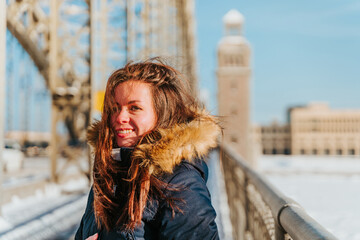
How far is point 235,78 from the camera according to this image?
6319 cm

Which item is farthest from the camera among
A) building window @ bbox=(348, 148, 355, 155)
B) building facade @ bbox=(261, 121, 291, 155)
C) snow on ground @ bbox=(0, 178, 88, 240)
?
building facade @ bbox=(261, 121, 291, 155)

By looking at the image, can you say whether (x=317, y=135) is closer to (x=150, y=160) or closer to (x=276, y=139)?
(x=276, y=139)

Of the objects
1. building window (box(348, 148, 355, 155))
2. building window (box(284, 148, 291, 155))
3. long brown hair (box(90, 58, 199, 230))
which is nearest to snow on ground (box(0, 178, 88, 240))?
long brown hair (box(90, 58, 199, 230))

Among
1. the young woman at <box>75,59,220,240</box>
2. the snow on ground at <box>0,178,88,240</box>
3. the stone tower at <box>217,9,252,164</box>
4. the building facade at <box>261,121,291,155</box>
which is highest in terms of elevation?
the stone tower at <box>217,9,252,164</box>

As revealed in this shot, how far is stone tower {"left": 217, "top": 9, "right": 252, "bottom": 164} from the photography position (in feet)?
195

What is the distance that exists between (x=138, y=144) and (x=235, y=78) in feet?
204

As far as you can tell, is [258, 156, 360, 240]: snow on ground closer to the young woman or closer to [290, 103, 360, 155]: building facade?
the young woman

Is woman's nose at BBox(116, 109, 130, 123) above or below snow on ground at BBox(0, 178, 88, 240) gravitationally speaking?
above

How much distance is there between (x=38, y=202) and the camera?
7438mm

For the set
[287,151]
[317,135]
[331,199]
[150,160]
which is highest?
[150,160]

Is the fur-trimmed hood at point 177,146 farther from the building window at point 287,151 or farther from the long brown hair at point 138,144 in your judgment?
the building window at point 287,151

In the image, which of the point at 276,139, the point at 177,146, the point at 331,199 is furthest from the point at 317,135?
the point at 177,146

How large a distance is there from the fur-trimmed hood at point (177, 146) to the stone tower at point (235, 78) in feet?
186

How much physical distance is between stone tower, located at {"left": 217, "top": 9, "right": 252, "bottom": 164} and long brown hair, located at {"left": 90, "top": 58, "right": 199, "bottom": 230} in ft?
185
